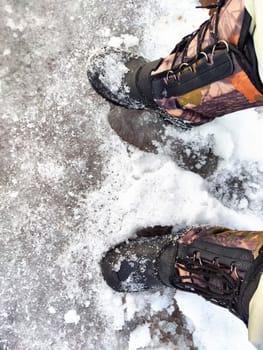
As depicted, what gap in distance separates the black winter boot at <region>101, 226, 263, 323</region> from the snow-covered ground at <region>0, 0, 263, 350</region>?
0.06 metres

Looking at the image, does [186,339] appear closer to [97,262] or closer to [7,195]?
[97,262]

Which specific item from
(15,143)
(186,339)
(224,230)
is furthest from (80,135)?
(186,339)

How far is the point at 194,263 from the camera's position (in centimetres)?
104

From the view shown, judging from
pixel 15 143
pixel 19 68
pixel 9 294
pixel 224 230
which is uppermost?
pixel 19 68

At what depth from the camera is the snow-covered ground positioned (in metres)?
1.22

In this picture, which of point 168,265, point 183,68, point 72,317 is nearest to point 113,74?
point 183,68

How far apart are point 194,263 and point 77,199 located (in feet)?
1.23

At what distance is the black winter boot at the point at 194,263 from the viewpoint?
0.92 metres

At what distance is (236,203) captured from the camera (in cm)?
127

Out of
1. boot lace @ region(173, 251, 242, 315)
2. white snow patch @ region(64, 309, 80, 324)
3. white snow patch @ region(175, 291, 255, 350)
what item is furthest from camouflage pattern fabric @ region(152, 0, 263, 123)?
white snow patch @ region(64, 309, 80, 324)

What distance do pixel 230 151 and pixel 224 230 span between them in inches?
10.4

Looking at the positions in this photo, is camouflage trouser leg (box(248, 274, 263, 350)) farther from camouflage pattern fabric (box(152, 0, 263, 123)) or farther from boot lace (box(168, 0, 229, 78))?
boot lace (box(168, 0, 229, 78))

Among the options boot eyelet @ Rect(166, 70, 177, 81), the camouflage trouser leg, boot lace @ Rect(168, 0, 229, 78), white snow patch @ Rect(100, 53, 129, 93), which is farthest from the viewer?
white snow patch @ Rect(100, 53, 129, 93)

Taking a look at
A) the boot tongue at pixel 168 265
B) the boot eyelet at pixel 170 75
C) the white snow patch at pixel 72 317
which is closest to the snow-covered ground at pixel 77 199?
the white snow patch at pixel 72 317
